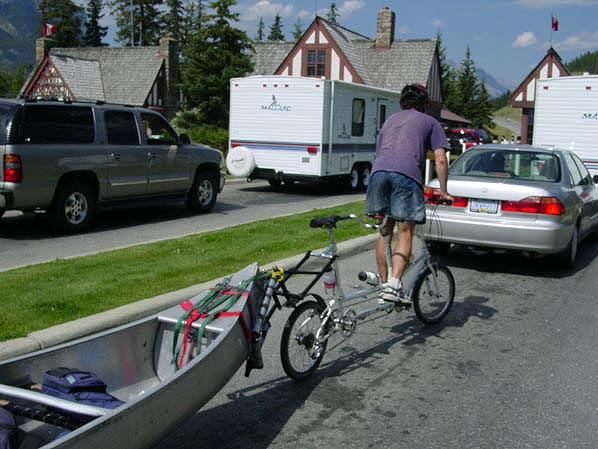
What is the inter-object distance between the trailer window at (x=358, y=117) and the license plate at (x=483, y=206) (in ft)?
32.0

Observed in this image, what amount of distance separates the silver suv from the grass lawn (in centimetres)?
214

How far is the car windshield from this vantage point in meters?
8.86

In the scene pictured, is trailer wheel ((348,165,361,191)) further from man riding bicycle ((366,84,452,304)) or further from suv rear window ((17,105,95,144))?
man riding bicycle ((366,84,452,304))

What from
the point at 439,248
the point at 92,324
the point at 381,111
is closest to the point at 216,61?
the point at 381,111

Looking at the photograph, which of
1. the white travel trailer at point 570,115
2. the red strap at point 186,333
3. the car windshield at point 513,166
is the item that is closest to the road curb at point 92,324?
the red strap at point 186,333

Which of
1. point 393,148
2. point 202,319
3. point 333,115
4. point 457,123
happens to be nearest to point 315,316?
point 202,319

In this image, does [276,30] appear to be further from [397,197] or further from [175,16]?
[397,197]

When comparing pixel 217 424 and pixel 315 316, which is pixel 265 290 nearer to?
pixel 315 316

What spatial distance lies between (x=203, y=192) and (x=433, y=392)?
9128 mm


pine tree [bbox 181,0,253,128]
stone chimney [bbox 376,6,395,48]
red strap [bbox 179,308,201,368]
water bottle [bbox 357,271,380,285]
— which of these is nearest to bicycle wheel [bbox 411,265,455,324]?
water bottle [bbox 357,271,380,285]

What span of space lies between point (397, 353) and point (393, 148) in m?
1.71

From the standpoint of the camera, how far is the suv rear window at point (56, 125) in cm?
960

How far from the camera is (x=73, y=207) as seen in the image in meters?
10.5

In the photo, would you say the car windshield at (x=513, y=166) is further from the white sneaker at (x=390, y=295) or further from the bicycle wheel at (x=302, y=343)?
the bicycle wheel at (x=302, y=343)
